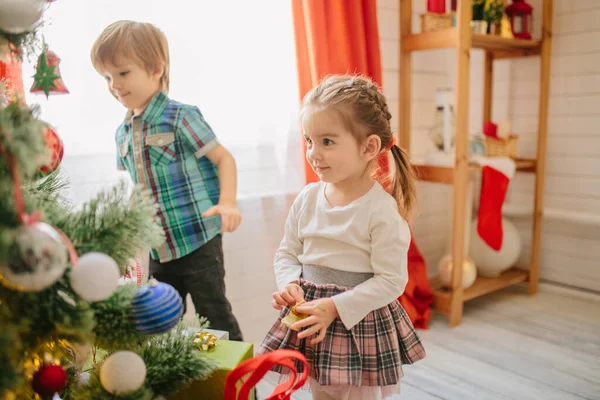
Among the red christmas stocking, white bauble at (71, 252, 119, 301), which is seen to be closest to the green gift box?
white bauble at (71, 252, 119, 301)

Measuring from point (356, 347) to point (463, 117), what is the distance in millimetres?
1243

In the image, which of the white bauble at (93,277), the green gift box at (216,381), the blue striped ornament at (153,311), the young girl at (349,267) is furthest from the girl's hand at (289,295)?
Answer: the white bauble at (93,277)

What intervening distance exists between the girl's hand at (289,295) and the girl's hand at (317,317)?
0.14 ft

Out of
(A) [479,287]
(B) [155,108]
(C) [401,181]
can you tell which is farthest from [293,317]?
(A) [479,287]

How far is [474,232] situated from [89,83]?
1789 mm

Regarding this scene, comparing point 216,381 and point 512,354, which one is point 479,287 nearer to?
point 512,354

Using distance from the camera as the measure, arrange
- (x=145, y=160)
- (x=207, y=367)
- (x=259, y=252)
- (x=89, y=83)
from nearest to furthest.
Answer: (x=207, y=367) → (x=145, y=160) → (x=89, y=83) → (x=259, y=252)

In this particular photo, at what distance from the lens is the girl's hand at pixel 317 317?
0.99 m

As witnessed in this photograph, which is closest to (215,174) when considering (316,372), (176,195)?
(176,195)

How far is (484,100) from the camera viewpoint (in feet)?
8.61

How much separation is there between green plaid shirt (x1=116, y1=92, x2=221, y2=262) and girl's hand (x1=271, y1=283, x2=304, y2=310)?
1.54ft

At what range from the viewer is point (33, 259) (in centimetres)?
53

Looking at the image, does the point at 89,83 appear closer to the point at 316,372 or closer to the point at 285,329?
the point at 285,329

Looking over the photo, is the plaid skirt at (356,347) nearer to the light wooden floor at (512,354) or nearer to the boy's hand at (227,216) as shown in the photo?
the boy's hand at (227,216)
